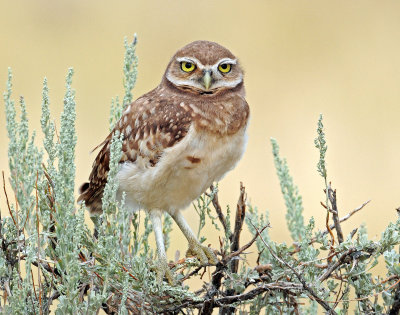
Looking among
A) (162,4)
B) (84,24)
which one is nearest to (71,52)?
(84,24)

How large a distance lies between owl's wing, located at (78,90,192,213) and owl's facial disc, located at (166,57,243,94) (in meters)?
0.17

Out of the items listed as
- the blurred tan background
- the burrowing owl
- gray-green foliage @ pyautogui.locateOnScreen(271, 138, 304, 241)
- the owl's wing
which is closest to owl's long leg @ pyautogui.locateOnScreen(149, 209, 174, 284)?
the burrowing owl

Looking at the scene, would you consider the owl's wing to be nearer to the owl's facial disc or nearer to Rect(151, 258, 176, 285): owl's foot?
the owl's facial disc

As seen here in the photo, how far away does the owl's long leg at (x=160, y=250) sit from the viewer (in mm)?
3529

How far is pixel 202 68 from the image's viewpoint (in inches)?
155

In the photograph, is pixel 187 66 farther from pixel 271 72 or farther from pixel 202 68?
pixel 271 72

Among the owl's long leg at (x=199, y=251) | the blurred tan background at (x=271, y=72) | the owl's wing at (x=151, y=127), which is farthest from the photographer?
the blurred tan background at (x=271, y=72)


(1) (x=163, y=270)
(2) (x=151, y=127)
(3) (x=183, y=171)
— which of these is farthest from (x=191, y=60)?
(1) (x=163, y=270)

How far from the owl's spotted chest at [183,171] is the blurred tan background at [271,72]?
3614 millimetres

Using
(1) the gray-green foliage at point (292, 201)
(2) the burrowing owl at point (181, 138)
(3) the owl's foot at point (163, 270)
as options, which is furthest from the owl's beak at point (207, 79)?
(3) the owl's foot at point (163, 270)

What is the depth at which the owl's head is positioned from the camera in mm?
3932

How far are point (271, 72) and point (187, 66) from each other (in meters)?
6.14

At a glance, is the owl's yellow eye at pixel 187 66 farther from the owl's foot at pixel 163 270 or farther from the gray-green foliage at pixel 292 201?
the owl's foot at pixel 163 270

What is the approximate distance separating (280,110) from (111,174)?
21.7ft
